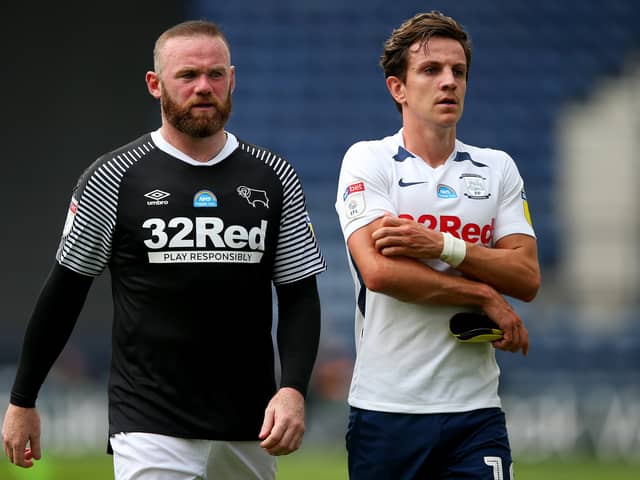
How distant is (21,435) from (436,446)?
1.37 meters

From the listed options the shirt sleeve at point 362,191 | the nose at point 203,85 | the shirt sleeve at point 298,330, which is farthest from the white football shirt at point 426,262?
the nose at point 203,85

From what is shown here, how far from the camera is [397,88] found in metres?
4.48

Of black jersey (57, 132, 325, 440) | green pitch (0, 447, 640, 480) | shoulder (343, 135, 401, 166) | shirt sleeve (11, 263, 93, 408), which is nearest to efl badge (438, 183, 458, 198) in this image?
shoulder (343, 135, 401, 166)

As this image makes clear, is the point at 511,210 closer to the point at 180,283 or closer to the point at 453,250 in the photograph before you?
the point at 453,250

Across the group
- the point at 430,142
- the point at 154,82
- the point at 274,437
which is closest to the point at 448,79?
the point at 430,142

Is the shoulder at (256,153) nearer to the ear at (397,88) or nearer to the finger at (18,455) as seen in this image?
the ear at (397,88)

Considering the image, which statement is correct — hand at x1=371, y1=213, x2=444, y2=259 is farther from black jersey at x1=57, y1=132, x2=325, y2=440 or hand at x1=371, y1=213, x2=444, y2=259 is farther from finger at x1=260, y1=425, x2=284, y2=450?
finger at x1=260, y1=425, x2=284, y2=450

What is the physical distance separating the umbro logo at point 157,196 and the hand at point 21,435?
2.61 feet

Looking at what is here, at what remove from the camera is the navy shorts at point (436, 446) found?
4164mm

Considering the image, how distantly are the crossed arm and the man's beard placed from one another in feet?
2.08

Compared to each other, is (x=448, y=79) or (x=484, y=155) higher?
(x=448, y=79)

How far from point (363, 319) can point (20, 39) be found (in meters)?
13.1

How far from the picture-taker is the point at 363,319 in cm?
435

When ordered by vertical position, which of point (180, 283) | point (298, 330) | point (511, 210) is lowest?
point (298, 330)
